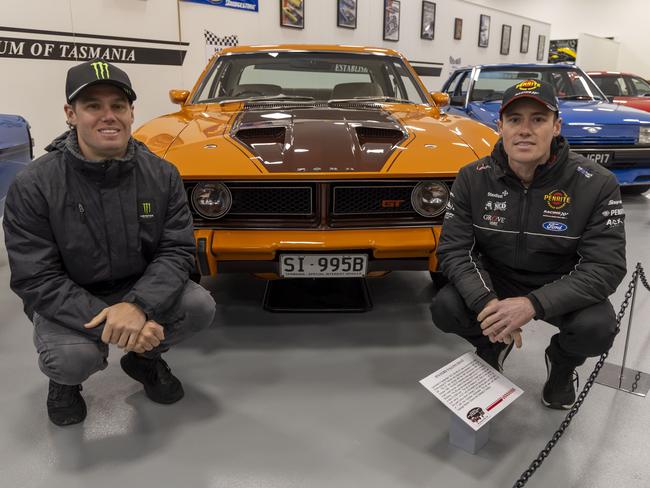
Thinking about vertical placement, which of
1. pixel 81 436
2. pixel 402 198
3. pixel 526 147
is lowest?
pixel 81 436

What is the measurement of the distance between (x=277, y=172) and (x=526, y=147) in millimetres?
983

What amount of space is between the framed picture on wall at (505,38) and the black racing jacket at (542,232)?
12.0m

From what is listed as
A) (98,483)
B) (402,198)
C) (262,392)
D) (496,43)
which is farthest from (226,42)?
(496,43)

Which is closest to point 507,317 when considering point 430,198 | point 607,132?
point 430,198

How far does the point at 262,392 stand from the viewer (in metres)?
2.09

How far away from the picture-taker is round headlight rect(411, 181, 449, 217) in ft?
7.88

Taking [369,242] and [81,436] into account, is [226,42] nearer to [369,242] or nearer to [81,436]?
[369,242]

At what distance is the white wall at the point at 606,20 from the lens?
18656 mm

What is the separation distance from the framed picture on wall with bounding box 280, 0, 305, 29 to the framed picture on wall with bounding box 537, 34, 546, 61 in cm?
863

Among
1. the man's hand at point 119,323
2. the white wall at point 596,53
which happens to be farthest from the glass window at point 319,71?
the white wall at point 596,53

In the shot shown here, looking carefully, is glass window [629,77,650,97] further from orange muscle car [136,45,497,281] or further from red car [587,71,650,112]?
orange muscle car [136,45,497,281]

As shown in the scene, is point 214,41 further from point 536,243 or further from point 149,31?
point 536,243

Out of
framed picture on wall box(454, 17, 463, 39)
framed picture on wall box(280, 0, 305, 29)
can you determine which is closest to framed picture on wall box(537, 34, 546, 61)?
framed picture on wall box(454, 17, 463, 39)

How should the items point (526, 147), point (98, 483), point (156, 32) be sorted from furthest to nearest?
point (156, 32) → point (526, 147) → point (98, 483)
